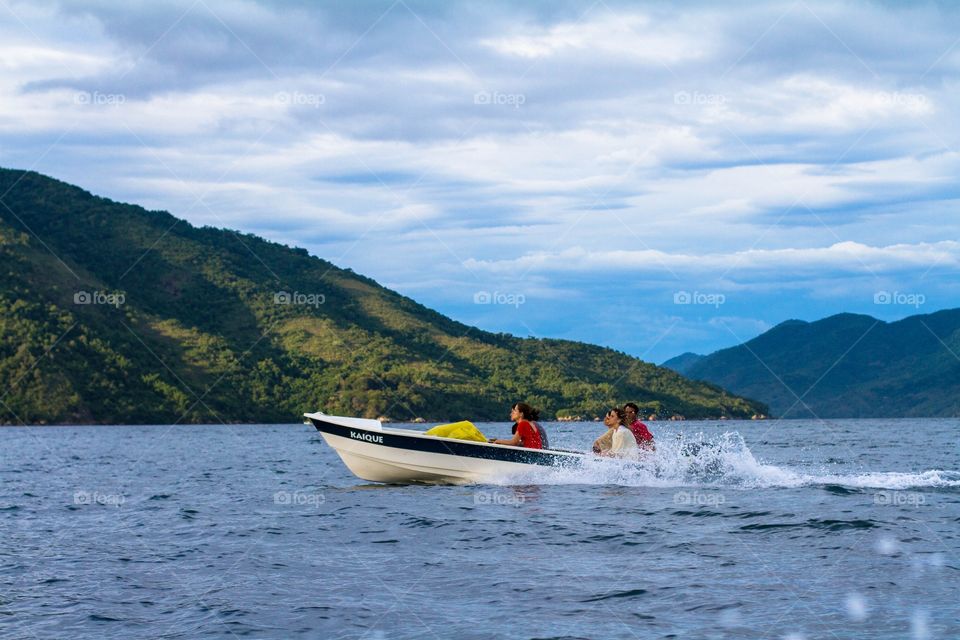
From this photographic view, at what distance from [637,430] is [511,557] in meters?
10.8

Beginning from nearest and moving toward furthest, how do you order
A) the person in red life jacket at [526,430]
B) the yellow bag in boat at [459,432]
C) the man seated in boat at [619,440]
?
the person in red life jacket at [526,430] → the man seated in boat at [619,440] → the yellow bag in boat at [459,432]

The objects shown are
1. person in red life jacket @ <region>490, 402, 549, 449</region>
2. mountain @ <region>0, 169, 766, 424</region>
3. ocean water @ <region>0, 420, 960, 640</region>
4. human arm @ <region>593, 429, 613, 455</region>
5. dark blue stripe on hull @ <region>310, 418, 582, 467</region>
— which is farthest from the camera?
mountain @ <region>0, 169, 766, 424</region>

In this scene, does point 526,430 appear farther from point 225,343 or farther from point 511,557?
point 225,343

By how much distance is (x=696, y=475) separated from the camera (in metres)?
25.9

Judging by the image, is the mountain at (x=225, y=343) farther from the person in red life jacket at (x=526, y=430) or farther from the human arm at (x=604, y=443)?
the human arm at (x=604, y=443)

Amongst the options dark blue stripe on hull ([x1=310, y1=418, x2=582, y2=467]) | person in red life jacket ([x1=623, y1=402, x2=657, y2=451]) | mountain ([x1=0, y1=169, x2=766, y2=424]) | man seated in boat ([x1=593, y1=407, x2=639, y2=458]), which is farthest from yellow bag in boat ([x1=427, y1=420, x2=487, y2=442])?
mountain ([x1=0, y1=169, x2=766, y2=424])

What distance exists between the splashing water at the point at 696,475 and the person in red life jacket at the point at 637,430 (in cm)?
27

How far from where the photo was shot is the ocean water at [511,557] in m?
10.8

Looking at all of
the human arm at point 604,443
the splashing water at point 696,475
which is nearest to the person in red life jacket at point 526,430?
the splashing water at point 696,475

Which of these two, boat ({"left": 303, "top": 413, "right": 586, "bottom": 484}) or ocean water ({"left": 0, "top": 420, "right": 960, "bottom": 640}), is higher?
boat ({"left": 303, "top": 413, "right": 586, "bottom": 484})

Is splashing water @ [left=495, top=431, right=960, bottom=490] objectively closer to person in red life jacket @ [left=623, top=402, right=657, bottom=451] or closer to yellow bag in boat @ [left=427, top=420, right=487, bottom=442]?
person in red life jacket @ [left=623, top=402, right=657, bottom=451]

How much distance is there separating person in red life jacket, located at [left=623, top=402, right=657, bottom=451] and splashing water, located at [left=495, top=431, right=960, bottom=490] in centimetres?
27

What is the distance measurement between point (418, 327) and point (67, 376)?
60557 millimetres

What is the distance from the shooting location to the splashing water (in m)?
24.1
